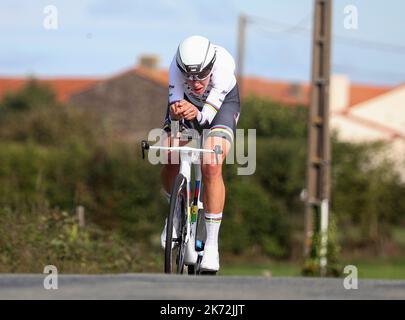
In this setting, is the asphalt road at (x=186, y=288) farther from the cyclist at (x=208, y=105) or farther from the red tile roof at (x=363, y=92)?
the red tile roof at (x=363, y=92)

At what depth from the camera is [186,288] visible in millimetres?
→ 7164

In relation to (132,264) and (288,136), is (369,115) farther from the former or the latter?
(132,264)

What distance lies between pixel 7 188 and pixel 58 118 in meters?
20.8

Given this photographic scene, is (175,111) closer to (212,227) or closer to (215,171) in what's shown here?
(215,171)

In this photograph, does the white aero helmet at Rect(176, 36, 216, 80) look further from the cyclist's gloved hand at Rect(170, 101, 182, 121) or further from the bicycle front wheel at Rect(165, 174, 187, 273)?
the bicycle front wheel at Rect(165, 174, 187, 273)

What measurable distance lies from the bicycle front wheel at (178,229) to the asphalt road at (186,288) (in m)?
1.16

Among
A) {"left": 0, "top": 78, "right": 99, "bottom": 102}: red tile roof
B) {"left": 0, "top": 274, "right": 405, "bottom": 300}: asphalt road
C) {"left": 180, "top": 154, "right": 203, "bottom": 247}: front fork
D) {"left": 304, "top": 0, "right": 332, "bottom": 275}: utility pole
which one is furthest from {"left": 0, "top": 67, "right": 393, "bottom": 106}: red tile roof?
{"left": 0, "top": 274, "right": 405, "bottom": 300}: asphalt road

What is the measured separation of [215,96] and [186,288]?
250cm

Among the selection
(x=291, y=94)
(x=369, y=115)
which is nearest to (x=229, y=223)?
(x=369, y=115)

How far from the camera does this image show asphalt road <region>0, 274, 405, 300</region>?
6832 millimetres

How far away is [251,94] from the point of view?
52.0 meters

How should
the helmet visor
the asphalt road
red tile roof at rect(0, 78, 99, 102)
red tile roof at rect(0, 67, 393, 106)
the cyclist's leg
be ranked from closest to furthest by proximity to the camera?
the asphalt road → the helmet visor → the cyclist's leg → red tile roof at rect(0, 67, 393, 106) → red tile roof at rect(0, 78, 99, 102)

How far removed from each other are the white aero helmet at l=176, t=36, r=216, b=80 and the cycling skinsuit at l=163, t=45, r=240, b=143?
0.50 ft
